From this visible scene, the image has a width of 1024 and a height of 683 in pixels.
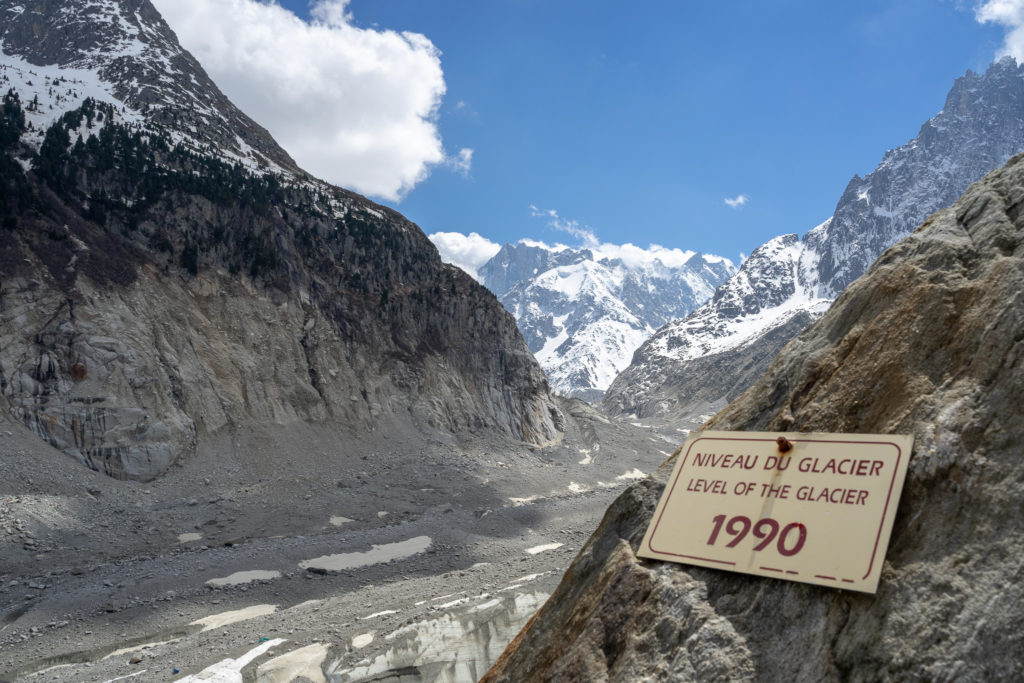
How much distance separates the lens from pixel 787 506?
4.68 m

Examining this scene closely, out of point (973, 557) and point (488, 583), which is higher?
point (973, 557)

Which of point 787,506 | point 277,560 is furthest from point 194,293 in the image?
point 787,506

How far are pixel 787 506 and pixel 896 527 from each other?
27.8 inches

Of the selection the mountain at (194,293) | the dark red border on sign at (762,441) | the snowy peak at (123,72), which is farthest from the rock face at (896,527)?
the snowy peak at (123,72)

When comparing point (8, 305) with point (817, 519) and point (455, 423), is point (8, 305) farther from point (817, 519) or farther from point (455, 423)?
point (817, 519)

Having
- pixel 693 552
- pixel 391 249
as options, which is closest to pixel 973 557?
pixel 693 552

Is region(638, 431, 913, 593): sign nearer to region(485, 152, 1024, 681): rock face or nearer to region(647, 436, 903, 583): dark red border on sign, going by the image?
region(647, 436, 903, 583): dark red border on sign

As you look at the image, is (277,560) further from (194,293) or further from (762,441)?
(762,441)

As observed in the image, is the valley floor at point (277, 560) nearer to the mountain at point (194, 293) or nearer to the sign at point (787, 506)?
the mountain at point (194, 293)

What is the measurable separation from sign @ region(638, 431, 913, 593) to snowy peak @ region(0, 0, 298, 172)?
72103 millimetres

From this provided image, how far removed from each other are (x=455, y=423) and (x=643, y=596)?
5813 centimetres

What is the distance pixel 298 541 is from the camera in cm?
3434

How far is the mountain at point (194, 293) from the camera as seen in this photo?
4066 cm

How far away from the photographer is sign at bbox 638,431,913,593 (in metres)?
4.23
